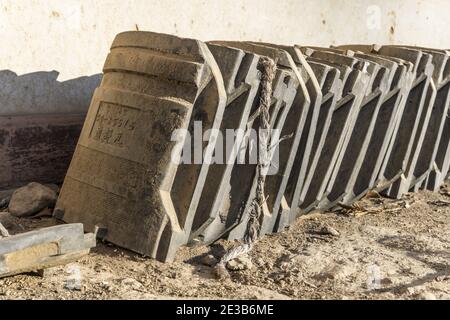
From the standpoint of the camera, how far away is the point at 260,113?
391 cm

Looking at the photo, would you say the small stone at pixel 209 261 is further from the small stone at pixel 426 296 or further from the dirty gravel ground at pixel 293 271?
the small stone at pixel 426 296

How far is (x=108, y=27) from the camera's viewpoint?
4887mm

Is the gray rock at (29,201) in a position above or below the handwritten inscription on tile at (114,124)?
below

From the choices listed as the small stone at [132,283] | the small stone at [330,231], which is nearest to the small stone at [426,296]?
the small stone at [330,231]

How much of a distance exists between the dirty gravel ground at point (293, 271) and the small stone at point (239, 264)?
33mm

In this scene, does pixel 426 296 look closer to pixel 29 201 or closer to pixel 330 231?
pixel 330 231

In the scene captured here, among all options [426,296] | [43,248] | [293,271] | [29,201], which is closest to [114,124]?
[29,201]

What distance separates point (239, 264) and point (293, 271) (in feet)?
0.86

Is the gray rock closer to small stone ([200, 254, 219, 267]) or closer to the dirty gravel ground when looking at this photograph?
the dirty gravel ground

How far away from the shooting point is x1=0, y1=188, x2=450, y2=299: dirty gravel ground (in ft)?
10.9

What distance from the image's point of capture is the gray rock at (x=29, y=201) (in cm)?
427

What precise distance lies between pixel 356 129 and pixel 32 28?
209 cm

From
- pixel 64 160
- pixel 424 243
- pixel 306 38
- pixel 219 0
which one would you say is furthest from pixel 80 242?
pixel 306 38

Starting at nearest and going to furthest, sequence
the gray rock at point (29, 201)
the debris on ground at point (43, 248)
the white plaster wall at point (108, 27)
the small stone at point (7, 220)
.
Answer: the debris on ground at point (43, 248), the small stone at point (7, 220), the gray rock at point (29, 201), the white plaster wall at point (108, 27)
